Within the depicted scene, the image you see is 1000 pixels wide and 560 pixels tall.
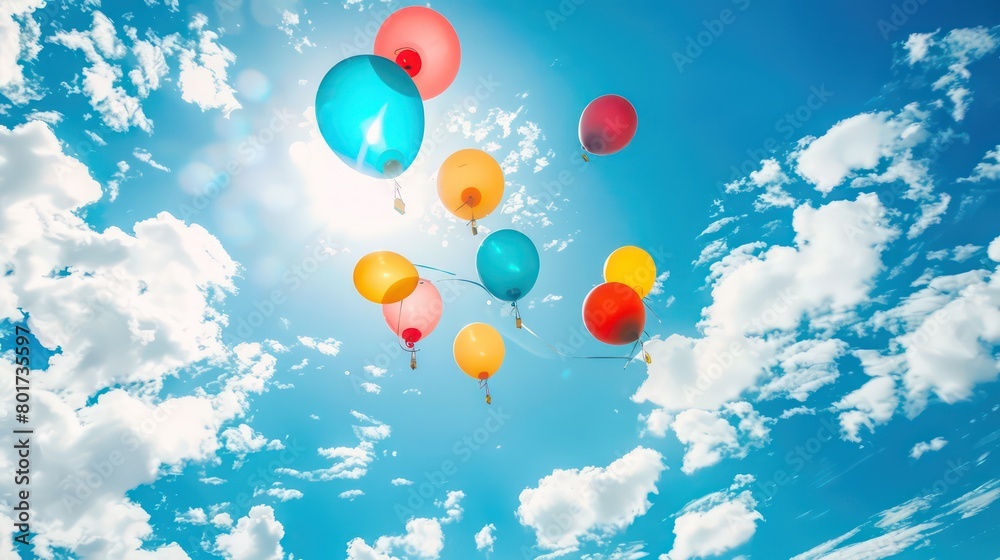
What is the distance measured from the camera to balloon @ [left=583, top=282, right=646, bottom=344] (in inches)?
183

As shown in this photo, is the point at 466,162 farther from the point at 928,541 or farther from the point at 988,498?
the point at 928,541

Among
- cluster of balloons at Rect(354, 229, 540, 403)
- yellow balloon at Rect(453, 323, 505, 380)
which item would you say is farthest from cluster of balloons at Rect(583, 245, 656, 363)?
yellow balloon at Rect(453, 323, 505, 380)

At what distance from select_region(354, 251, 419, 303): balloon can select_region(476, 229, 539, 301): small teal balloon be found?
791 millimetres

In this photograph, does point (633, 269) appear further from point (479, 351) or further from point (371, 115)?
point (371, 115)

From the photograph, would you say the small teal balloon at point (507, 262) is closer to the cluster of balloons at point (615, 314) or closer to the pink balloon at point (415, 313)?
the pink balloon at point (415, 313)

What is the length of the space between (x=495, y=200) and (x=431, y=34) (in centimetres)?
176

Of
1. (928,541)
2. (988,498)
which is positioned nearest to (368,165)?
(988,498)

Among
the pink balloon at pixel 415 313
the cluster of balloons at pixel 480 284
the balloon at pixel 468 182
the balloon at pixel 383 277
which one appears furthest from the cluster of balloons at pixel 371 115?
the pink balloon at pixel 415 313

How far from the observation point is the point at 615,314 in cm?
464

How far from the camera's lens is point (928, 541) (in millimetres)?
21000

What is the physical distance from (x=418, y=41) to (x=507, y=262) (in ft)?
7.74

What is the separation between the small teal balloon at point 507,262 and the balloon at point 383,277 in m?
0.79

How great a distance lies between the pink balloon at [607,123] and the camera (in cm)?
540

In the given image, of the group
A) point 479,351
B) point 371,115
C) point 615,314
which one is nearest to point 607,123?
point 615,314
